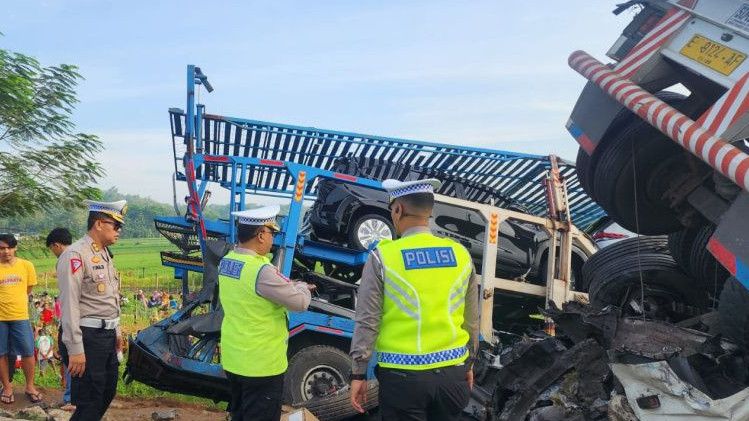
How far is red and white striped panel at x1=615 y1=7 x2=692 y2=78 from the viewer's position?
3.42 metres

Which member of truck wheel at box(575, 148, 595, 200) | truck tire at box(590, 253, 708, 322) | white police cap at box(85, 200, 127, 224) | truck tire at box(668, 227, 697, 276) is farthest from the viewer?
truck tire at box(590, 253, 708, 322)

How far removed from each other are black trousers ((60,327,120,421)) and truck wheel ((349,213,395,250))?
3.00 meters

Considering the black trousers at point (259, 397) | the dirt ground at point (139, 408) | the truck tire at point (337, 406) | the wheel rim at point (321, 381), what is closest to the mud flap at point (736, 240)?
the black trousers at point (259, 397)

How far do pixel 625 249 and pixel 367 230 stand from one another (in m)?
2.43

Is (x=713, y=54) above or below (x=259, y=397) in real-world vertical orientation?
above

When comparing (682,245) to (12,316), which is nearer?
(682,245)

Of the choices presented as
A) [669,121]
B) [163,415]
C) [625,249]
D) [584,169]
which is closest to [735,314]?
[669,121]

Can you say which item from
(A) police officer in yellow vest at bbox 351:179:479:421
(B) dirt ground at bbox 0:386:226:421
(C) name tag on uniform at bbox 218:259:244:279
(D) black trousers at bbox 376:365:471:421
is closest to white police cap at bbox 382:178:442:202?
(A) police officer in yellow vest at bbox 351:179:479:421

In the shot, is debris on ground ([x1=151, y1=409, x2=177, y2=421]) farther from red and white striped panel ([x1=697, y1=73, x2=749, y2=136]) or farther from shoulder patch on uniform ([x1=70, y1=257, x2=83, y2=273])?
red and white striped panel ([x1=697, y1=73, x2=749, y2=136])

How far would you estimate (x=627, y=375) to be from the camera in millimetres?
3158

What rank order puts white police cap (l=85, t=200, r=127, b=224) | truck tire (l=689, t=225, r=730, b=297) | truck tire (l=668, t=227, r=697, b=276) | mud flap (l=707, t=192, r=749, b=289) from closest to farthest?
mud flap (l=707, t=192, r=749, b=289), white police cap (l=85, t=200, r=127, b=224), truck tire (l=689, t=225, r=730, b=297), truck tire (l=668, t=227, r=697, b=276)

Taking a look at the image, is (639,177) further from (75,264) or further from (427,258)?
(75,264)

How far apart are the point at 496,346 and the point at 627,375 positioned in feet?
6.55

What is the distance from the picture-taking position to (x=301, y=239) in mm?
5938
